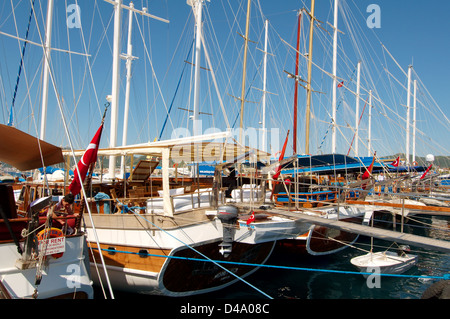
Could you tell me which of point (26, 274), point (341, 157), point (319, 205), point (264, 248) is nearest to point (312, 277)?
point (264, 248)

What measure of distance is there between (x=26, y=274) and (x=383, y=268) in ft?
34.8

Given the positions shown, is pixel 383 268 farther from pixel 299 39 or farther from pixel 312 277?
pixel 299 39

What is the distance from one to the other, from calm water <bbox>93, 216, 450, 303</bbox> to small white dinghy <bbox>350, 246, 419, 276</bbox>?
1.44ft

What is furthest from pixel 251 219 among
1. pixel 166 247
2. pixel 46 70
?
pixel 46 70

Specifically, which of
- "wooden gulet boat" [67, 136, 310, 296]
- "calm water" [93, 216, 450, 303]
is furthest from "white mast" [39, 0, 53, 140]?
A: "calm water" [93, 216, 450, 303]

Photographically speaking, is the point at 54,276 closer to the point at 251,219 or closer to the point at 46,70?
the point at 251,219

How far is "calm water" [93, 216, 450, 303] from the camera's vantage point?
977 centimetres

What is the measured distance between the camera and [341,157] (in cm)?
1680

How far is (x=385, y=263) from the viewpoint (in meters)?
10.8

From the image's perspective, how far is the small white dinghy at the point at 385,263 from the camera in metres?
10.7

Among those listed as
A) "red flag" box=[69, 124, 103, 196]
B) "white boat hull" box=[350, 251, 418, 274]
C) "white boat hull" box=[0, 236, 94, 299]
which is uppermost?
"red flag" box=[69, 124, 103, 196]

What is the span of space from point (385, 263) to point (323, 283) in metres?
2.26

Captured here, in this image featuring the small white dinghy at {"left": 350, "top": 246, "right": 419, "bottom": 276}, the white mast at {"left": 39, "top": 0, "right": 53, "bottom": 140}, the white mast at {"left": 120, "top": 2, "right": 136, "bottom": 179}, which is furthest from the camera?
the white mast at {"left": 120, "top": 2, "right": 136, "bottom": 179}

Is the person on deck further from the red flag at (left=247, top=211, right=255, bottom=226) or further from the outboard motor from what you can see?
the red flag at (left=247, top=211, right=255, bottom=226)
